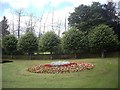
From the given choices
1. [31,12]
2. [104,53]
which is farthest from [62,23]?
[104,53]

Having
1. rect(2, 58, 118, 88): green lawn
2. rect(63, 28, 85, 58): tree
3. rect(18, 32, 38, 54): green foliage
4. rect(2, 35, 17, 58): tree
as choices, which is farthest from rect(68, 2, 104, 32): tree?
rect(2, 35, 17, 58): tree

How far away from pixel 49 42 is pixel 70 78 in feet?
2.83

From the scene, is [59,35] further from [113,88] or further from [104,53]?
[113,88]

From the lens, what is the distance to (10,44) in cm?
532

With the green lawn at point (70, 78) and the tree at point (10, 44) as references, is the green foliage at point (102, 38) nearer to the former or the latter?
the green lawn at point (70, 78)

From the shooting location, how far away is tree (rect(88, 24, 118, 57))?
4.94 metres

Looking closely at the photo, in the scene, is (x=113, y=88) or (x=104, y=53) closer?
(x=113, y=88)

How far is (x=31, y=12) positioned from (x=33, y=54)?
85 centimetres

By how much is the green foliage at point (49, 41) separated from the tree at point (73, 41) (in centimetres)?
18

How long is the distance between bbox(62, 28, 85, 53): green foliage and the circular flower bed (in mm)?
278

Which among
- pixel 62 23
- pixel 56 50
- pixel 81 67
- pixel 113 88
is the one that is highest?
pixel 62 23

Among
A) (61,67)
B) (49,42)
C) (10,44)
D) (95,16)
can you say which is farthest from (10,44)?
(95,16)

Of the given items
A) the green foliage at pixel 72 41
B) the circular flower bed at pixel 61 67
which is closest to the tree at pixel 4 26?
the circular flower bed at pixel 61 67

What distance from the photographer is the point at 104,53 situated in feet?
16.4
